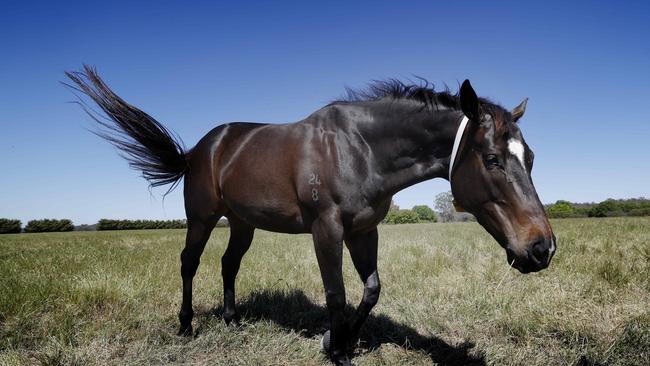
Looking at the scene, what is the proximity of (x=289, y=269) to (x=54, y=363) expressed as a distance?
4202 millimetres

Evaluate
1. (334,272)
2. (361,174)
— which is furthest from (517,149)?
(334,272)

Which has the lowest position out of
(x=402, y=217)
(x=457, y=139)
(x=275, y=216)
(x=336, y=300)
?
(x=402, y=217)

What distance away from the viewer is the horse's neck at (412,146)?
9.86 feet

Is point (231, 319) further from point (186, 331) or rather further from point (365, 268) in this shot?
point (365, 268)

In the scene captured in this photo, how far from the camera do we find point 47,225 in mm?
46094

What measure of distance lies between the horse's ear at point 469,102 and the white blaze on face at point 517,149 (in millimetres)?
292

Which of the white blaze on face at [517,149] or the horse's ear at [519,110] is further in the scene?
the horse's ear at [519,110]

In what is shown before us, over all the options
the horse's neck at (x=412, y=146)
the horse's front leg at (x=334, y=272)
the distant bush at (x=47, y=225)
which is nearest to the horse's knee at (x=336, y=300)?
the horse's front leg at (x=334, y=272)

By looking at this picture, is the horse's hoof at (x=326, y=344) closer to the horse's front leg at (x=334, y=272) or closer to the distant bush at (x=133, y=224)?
the horse's front leg at (x=334, y=272)

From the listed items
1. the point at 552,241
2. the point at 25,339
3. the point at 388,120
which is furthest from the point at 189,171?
the point at 552,241

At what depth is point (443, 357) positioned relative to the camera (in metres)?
3.34

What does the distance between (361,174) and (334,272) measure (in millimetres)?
846

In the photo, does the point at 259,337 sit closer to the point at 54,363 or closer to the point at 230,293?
the point at 230,293

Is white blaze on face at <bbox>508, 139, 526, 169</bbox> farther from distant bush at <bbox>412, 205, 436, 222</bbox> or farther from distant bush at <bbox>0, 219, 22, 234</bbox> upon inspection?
distant bush at <bbox>412, 205, 436, 222</bbox>
